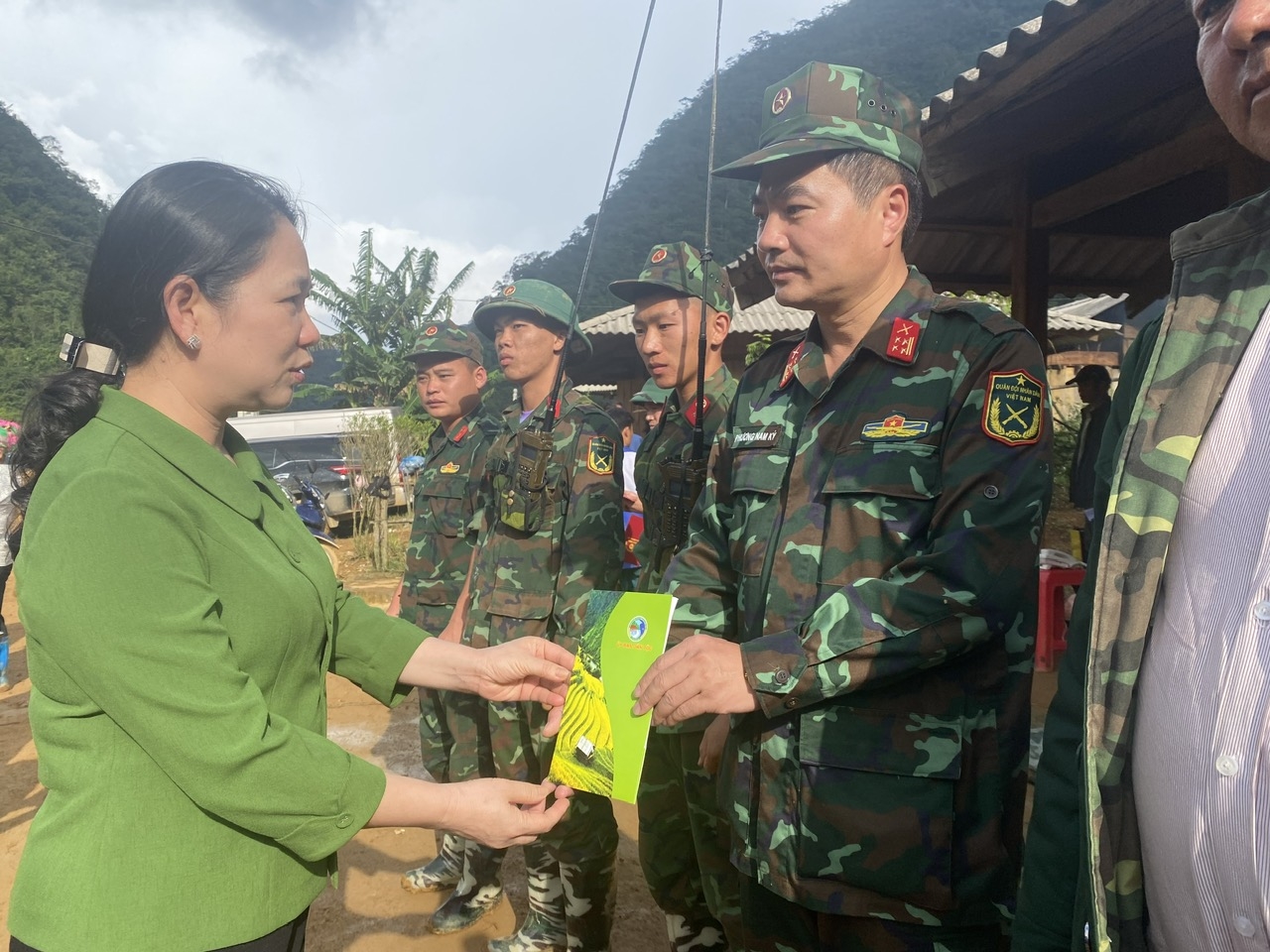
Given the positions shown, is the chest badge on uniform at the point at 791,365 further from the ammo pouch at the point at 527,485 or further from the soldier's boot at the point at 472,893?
the soldier's boot at the point at 472,893

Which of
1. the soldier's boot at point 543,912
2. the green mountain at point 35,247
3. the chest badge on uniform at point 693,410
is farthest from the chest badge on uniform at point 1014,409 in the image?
the green mountain at point 35,247

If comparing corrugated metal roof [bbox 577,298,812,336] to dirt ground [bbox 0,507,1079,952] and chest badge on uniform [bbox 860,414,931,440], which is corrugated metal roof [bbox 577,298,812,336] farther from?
chest badge on uniform [bbox 860,414,931,440]

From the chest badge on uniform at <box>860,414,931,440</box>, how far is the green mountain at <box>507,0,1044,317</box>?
81.4ft

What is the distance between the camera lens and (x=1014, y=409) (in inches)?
60.4

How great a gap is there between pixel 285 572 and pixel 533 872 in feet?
7.50

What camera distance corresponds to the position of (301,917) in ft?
5.10

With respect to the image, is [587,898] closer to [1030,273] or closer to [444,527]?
[444,527]

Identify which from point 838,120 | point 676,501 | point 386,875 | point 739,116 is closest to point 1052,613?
point 676,501

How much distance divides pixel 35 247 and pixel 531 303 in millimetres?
40632

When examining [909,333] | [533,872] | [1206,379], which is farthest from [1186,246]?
[533,872]

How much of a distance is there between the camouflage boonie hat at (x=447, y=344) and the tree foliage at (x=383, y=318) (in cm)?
1776

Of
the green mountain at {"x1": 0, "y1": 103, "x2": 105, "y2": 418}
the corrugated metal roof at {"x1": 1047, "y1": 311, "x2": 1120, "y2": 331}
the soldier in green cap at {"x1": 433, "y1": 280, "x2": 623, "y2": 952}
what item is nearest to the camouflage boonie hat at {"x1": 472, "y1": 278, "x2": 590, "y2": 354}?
the soldier in green cap at {"x1": 433, "y1": 280, "x2": 623, "y2": 952}

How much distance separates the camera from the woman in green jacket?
121 centimetres

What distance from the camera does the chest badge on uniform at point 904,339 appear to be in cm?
168
